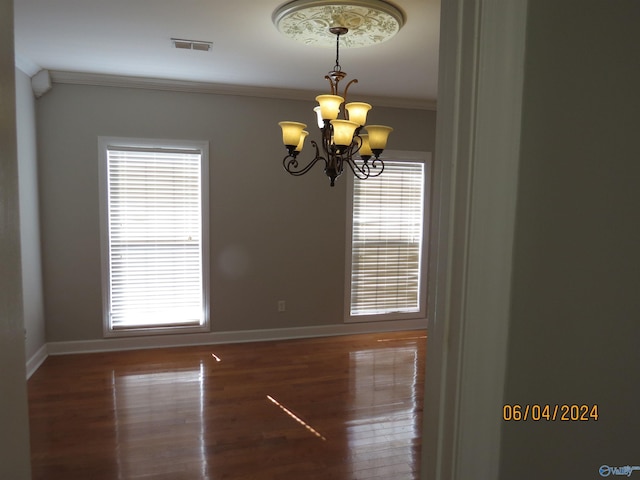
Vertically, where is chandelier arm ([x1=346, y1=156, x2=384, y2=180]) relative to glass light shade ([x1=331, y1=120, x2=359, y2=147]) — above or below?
below

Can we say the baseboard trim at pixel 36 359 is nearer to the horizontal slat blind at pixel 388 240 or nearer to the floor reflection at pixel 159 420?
the floor reflection at pixel 159 420

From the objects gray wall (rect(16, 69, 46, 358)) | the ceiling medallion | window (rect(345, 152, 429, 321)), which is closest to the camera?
the ceiling medallion

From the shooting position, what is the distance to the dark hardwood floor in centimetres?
245

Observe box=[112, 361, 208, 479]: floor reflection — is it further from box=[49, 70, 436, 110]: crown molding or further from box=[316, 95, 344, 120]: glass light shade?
box=[49, 70, 436, 110]: crown molding

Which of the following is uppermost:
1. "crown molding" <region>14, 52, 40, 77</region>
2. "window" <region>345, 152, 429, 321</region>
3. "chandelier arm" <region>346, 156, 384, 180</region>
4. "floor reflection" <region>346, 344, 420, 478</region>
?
"crown molding" <region>14, 52, 40, 77</region>

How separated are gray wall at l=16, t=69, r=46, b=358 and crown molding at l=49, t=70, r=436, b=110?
1.31ft

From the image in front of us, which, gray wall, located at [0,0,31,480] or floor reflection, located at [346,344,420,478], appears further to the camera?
floor reflection, located at [346,344,420,478]

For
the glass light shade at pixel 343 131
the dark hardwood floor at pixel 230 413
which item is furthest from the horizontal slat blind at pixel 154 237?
the glass light shade at pixel 343 131

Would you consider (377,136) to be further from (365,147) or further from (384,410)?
(384,410)

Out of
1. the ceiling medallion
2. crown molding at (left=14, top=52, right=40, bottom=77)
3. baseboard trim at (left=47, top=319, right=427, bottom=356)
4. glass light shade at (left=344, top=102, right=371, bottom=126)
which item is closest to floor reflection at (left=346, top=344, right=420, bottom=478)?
baseboard trim at (left=47, top=319, right=427, bottom=356)

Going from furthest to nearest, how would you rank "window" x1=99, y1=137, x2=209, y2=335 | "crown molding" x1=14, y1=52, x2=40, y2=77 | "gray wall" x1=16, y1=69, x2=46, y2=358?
1. "window" x1=99, y1=137, x2=209, y2=335
2. "gray wall" x1=16, y1=69, x2=46, y2=358
3. "crown molding" x1=14, y1=52, x2=40, y2=77

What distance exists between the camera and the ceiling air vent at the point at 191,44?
2.98 metres

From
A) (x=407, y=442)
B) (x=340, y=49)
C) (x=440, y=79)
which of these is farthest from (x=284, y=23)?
(x=407, y=442)

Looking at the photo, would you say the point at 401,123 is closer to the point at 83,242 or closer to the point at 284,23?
the point at 284,23
